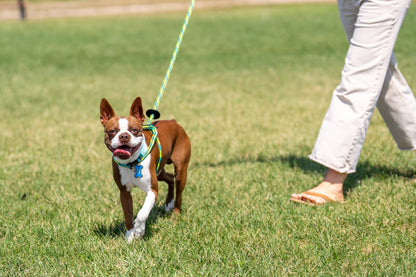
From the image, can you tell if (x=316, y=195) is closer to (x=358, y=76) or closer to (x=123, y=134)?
(x=358, y=76)

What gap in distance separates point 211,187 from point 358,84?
155cm

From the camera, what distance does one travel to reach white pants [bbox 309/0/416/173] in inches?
163

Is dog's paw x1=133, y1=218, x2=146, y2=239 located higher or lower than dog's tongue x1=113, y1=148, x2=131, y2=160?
lower

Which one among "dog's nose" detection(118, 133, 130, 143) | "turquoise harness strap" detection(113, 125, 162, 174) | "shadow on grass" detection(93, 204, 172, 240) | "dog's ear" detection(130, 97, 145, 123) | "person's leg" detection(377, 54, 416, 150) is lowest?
"shadow on grass" detection(93, 204, 172, 240)

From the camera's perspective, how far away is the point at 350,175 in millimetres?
5027

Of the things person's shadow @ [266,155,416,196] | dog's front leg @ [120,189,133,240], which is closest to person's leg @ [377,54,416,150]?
person's shadow @ [266,155,416,196]

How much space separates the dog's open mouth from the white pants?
1.82 meters

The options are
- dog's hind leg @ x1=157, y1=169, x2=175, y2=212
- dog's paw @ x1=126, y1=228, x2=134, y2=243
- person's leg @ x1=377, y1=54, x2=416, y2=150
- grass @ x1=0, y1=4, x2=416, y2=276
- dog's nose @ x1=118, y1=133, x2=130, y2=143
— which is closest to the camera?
dog's nose @ x1=118, y1=133, x2=130, y2=143

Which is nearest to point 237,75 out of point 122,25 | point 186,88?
point 186,88

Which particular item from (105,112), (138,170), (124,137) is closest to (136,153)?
(138,170)

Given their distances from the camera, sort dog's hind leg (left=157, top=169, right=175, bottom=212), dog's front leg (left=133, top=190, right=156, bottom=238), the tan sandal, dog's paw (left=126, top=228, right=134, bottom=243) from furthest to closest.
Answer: the tan sandal → dog's hind leg (left=157, top=169, right=175, bottom=212) → dog's paw (left=126, top=228, right=134, bottom=243) → dog's front leg (left=133, top=190, right=156, bottom=238)

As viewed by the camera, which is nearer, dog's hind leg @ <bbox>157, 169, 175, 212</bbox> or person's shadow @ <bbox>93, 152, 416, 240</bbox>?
person's shadow @ <bbox>93, 152, 416, 240</bbox>

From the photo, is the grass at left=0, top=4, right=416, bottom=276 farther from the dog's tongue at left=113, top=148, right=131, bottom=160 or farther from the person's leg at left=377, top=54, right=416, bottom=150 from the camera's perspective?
the dog's tongue at left=113, top=148, right=131, bottom=160

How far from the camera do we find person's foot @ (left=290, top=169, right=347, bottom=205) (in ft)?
14.0
